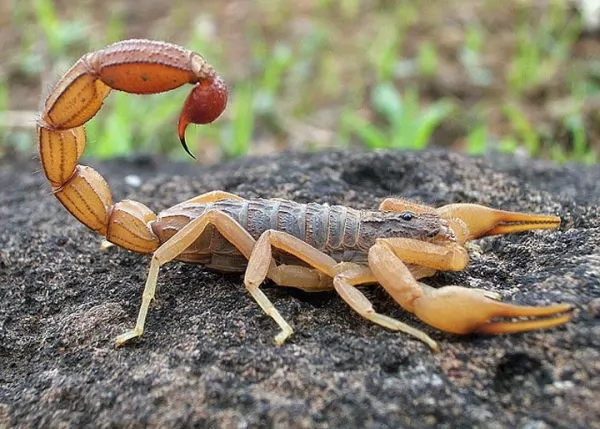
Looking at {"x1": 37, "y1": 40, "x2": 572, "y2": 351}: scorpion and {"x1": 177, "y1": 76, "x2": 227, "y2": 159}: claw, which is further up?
{"x1": 177, "y1": 76, "x2": 227, "y2": 159}: claw

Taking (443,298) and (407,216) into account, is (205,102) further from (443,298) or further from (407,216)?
(443,298)

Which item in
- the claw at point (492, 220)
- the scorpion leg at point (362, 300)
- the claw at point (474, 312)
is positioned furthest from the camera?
the claw at point (492, 220)

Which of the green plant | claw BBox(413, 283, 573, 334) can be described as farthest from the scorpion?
the green plant

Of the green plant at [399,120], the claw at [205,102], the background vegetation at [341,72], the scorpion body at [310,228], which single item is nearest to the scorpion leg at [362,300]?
the scorpion body at [310,228]

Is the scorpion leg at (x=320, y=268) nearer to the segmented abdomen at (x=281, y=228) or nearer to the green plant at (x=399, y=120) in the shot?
the segmented abdomen at (x=281, y=228)

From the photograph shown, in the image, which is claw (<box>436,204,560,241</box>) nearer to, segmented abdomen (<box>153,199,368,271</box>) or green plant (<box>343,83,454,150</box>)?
segmented abdomen (<box>153,199,368,271</box>)

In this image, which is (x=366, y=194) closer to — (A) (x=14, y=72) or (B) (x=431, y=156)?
(B) (x=431, y=156)

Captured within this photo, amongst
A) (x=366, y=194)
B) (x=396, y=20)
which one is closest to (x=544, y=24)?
(x=396, y=20)
